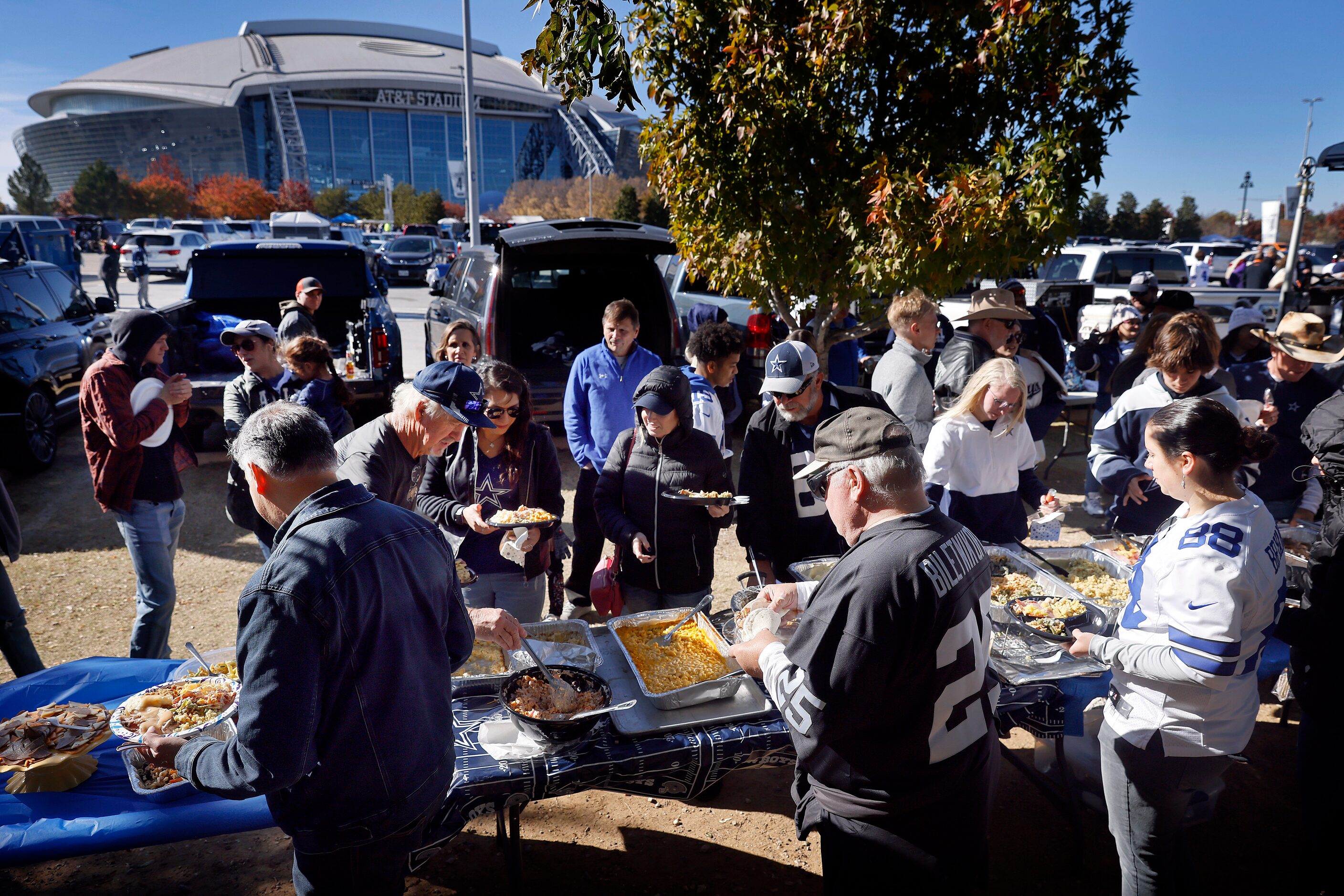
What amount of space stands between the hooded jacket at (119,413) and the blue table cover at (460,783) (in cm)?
155

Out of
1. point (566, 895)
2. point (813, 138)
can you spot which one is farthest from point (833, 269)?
point (566, 895)

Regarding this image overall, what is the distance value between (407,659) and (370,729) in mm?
186

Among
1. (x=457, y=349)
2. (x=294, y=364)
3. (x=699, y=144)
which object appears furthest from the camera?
(x=699, y=144)

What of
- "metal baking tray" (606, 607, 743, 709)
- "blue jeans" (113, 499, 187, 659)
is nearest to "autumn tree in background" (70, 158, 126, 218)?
"blue jeans" (113, 499, 187, 659)

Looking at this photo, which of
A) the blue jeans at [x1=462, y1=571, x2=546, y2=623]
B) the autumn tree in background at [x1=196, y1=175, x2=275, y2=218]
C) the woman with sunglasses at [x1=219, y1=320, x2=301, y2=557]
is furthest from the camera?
the autumn tree in background at [x1=196, y1=175, x2=275, y2=218]

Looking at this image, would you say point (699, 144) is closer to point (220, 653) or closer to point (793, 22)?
point (793, 22)

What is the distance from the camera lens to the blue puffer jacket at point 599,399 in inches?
215

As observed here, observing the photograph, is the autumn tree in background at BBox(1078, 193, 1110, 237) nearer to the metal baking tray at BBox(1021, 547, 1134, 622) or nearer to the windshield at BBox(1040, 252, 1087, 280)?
the windshield at BBox(1040, 252, 1087, 280)

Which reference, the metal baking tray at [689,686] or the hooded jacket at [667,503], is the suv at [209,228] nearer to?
the hooded jacket at [667,503]

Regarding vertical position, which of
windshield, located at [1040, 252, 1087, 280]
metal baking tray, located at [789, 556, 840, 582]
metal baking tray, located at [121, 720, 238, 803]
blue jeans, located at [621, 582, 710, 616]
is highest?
windshield, located at [1040, 252, 1087, 280]

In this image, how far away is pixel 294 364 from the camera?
15.8 feet

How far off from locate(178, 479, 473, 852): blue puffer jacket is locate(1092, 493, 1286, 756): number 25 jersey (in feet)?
7.19

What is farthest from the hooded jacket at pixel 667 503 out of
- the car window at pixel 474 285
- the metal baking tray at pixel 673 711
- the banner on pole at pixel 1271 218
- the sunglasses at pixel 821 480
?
the banner on pole at pixel 1271 218

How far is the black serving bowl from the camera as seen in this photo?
2500mm
